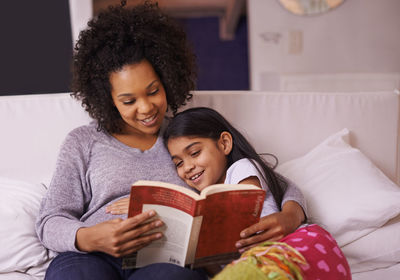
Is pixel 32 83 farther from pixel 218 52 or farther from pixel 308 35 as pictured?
pixel 218 52

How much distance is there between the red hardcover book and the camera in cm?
100

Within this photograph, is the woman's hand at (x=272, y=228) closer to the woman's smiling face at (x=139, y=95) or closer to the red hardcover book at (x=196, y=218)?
the red hardcover book at (x=196, y=218)

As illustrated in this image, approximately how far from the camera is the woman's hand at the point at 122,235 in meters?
1.04

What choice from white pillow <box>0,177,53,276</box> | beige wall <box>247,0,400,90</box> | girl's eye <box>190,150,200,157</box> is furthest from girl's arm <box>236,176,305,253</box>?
beige wall <box>247,0,400,90</box>

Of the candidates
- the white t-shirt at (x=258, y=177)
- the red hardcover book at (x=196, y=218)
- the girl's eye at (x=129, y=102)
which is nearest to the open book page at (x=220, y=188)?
the red hardcover book at (x=196, y=218)

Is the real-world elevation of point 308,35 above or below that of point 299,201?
above

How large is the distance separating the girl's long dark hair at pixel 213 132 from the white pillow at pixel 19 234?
510 millimetres

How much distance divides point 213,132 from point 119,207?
41cm

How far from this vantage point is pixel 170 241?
109cm

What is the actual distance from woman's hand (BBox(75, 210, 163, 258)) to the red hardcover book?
2 cm

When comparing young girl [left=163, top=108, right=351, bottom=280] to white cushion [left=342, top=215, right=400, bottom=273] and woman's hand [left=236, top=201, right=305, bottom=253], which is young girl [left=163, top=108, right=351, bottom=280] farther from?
white cushion [left=342, top=215, right=400, bottom=273]

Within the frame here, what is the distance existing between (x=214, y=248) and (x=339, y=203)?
0.58 meters

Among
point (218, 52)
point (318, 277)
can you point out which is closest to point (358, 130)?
point (318, 277)

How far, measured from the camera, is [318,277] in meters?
1.06
